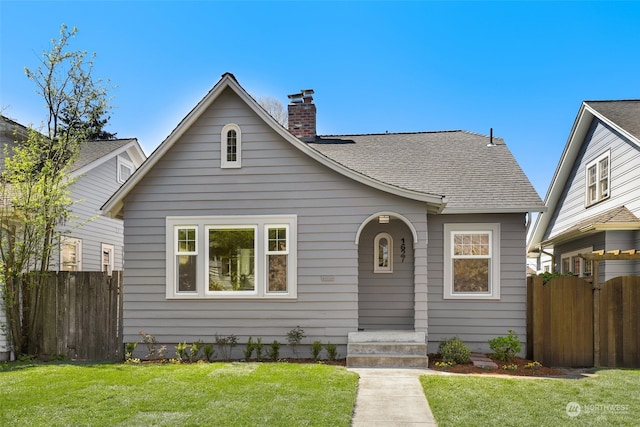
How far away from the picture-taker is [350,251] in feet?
33.1

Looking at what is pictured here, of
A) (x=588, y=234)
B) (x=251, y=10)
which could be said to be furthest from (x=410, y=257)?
(x=251, y=10)

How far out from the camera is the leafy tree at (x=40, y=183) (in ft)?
34.2

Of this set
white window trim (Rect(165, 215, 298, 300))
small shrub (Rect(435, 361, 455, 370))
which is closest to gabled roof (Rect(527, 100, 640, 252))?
small shrub (Rect(435, 361, 455, 370))

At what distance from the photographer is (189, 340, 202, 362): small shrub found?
9977mm

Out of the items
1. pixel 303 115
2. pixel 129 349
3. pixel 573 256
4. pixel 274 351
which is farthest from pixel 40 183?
pixel 573 256

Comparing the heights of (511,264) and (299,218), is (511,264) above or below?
below

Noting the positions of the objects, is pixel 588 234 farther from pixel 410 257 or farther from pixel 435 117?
pixel 435 117

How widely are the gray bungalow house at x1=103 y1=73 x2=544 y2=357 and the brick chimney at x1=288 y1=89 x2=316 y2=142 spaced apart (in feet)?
14.1

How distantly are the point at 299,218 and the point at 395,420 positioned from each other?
5.19m

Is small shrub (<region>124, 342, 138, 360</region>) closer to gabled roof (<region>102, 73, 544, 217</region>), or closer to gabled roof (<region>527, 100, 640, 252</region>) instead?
gabled roof (<region>102, 73, 544, 217</region>)
